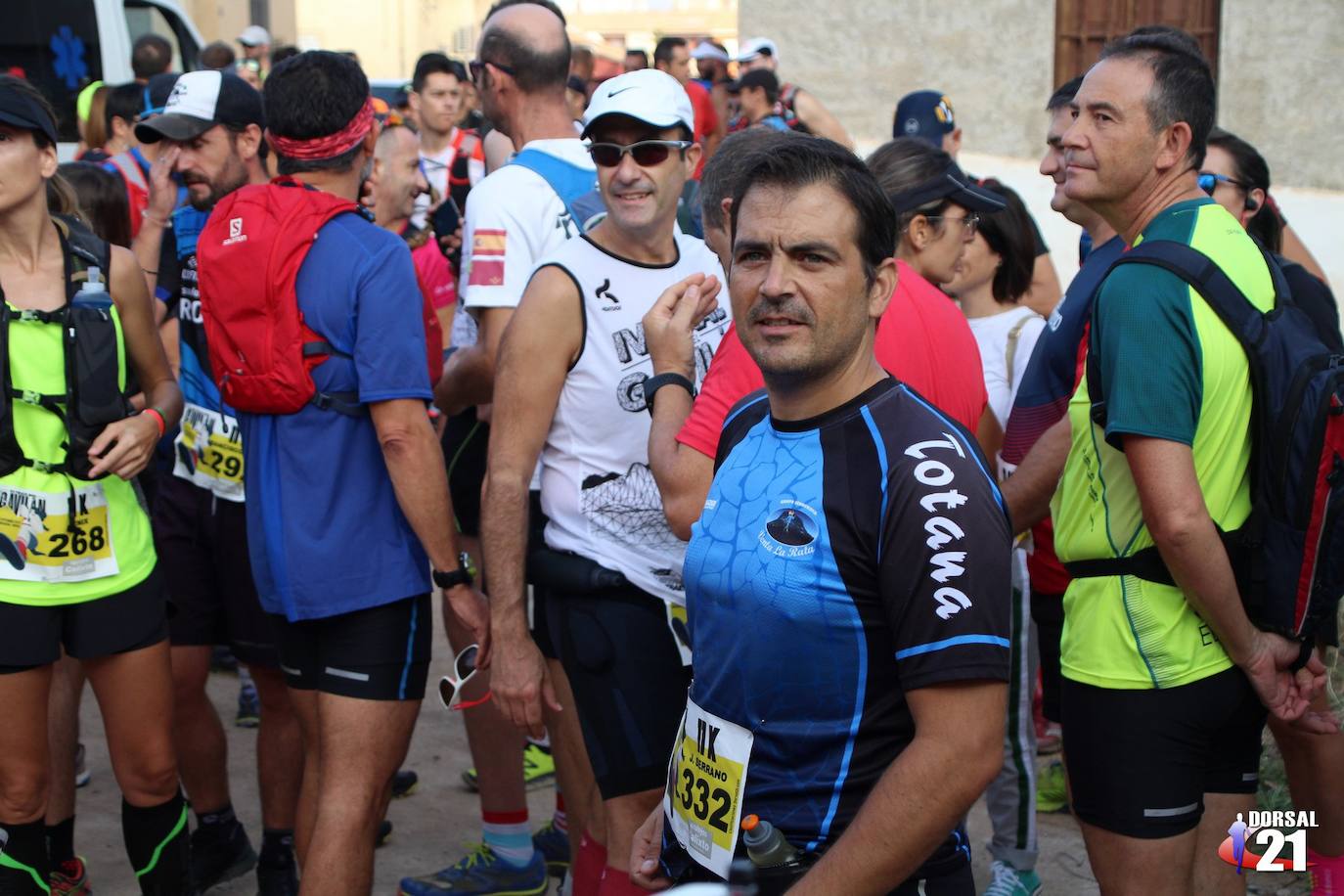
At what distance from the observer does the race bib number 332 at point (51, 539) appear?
3590 mm

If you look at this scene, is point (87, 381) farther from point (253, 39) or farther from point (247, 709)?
point (253, 39)

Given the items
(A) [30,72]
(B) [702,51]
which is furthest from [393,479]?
(B) [702,51]

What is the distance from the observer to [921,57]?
13695mm

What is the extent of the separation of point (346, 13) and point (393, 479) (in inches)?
1836

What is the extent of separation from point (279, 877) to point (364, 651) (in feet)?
3.57

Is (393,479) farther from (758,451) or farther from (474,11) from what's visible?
(474,11)

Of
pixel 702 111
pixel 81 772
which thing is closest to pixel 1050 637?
pixel 81 772

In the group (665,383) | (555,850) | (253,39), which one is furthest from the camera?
(253,39)

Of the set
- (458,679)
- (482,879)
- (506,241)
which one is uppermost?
(506,241)

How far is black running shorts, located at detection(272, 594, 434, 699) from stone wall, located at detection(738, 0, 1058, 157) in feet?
35.7

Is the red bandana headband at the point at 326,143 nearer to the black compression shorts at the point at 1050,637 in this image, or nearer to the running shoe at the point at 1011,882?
the black compression shorts at the point at 1050,637

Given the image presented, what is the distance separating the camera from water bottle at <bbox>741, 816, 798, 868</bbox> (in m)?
2.17

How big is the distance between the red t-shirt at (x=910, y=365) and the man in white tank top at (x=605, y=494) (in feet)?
1.51

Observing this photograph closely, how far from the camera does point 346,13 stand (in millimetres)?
47000
